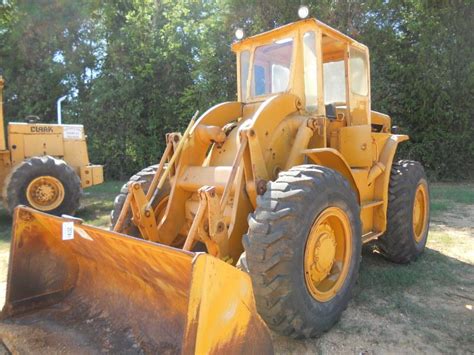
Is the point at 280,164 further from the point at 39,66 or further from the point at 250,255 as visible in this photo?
the point at 39,66

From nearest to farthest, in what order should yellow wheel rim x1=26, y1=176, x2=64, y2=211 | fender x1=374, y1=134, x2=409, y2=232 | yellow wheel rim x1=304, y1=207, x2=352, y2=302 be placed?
yellow wheel rim x1=304, y1=207, x2=352, y2=302 → fender x1=374, y1=134, x2=409, y2=232 → yellow wheel rim x1=26, y1=176, x2=64, y2=211

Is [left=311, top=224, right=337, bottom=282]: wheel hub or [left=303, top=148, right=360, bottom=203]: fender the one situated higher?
[left=303, top=148, right=360, bottom=203]: fender

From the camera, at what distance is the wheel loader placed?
258 centimetres

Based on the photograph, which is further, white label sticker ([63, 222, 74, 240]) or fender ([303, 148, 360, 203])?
fender ([303, 148, 360, 203])

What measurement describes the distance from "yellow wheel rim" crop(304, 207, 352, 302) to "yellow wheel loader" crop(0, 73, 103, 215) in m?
5.87

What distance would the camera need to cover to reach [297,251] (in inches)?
109

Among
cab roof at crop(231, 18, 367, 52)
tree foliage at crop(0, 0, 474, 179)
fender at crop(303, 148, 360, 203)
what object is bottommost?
fender at crop(303, 148, 360, 203)

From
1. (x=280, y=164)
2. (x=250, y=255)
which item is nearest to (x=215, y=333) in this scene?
(x=250, y=255)

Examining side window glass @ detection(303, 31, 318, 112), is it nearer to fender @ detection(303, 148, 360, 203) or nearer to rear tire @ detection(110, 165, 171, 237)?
fender @ detection(303, 148, 360, 203)

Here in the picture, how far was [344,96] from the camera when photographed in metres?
4.53

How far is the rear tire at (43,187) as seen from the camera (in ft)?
23.7

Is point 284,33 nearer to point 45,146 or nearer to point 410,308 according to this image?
point 410,308

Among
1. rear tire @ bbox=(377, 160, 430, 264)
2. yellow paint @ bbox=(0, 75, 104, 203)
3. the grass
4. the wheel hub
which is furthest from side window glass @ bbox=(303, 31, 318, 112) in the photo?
yellow paint @ bbox=(0, 75, 104, 203)

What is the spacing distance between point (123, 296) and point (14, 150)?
6.29 metres
